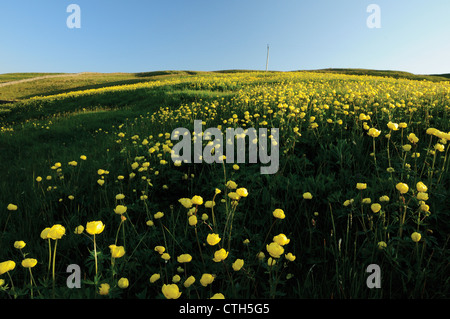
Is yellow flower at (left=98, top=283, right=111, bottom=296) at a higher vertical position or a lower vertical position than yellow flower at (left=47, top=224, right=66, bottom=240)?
lower

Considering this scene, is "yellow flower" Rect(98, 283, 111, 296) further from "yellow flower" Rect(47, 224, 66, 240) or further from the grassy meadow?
"yellow flower" Rect(47, 224, 66, 240)

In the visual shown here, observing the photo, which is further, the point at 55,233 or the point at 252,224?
the point at 252,224

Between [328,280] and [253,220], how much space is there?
81cm

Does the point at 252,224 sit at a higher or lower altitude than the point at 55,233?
lower

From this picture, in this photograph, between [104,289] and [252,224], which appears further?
[252,224]

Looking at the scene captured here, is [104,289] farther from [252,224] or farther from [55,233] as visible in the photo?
[252,224]

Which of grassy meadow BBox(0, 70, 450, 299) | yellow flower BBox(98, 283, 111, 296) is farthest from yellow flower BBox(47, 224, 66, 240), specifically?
yellow flower BBox(98, 283, 111, 296)

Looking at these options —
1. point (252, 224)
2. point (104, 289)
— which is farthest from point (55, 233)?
point (252, 224)

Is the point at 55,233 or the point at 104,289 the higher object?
the point at 55,233

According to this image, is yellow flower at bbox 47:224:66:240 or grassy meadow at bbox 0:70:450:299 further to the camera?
grassy meadow at bbox 0:70:450:299

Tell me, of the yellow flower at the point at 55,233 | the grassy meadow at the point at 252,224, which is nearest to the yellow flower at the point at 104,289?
the grassy meadow at the point at 252,224

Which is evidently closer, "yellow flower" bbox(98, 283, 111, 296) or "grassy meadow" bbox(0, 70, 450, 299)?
"yellow flower" bbox(98, 283, 111, 296)
